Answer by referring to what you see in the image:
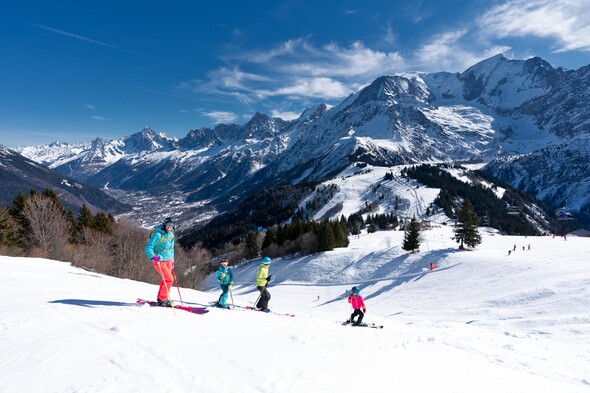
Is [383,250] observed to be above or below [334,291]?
above

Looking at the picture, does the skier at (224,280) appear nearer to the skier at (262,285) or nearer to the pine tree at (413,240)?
the skier at (262,285)

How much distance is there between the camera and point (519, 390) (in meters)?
7.48

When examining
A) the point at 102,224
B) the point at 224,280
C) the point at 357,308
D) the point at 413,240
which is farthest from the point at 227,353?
the point at 413,240

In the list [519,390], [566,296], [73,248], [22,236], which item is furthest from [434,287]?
[22,236]

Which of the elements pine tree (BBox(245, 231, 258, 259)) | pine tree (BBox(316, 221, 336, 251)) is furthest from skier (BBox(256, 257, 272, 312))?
pine tree (BBox(245, 231, 258, 259))

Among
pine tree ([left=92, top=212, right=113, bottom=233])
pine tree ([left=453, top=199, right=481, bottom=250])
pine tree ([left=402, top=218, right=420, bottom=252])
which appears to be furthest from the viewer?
pine tree ([left=402, top=218, right=420, bottom=252])

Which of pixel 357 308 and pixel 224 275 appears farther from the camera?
pixel 357 308

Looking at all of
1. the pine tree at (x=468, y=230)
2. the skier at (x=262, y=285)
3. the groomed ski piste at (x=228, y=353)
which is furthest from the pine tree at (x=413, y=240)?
the skier at (x=262, y=285)

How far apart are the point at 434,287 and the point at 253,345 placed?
37.3 meters

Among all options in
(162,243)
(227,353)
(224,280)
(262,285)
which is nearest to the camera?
(227,353)

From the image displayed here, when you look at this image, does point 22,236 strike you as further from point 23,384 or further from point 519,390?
point 519,390

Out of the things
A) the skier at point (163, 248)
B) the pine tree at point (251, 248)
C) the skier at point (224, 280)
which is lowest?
the pine tree at point (251, 248)

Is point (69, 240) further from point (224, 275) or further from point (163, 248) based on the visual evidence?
point (163, 248)

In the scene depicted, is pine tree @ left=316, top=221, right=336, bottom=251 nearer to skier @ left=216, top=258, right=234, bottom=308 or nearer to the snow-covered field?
the snow-covered field
